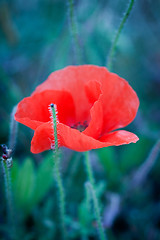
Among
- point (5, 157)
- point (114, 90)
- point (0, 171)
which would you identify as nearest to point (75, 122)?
point (114, 90)

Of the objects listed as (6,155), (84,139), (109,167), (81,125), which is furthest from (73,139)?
(109,167)

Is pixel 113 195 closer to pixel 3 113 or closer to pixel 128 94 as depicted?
pixel 128 94

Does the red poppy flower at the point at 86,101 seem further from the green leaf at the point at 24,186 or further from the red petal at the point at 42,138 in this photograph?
the green leaf at the point at 24,186

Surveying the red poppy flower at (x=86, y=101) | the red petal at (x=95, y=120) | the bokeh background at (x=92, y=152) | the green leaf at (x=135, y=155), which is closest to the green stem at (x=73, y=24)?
the bokeh background at (x=92, y=152)

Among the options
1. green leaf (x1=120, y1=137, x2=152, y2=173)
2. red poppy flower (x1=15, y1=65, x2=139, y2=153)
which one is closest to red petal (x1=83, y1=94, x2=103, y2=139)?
red poppy flower (x1=15, y1=65, x2=139, y2=153)

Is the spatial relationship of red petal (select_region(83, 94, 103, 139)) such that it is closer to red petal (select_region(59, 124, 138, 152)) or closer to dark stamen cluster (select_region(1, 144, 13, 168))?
red petal (select_region(59, 124, 138, 152))

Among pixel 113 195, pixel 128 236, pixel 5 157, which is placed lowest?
pixel 128 236
